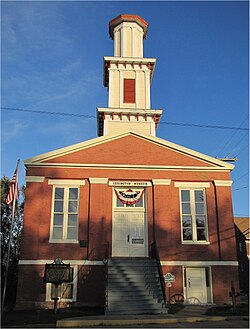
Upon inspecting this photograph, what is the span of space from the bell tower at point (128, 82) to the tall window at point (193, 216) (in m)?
5.82

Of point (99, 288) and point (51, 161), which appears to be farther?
point (51, 161)

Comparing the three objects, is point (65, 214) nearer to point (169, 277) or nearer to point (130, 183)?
point (130, 183)

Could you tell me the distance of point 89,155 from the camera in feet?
64.4

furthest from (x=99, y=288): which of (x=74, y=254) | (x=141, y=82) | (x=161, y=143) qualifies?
(x=141, y=82)

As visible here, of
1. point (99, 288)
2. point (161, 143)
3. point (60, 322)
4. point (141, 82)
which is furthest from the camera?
point (141, 82)

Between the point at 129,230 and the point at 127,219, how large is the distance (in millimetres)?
542

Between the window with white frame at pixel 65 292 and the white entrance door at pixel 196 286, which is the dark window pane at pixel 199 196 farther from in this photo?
the window with white frame at pixel 65 292

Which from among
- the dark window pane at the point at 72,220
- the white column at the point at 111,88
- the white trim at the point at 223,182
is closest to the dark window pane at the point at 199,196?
the white trim at the point at 223,182

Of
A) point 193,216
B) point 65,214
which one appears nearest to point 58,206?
point 65,214

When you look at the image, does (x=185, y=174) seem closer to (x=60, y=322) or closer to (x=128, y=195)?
(x=128, y=195)

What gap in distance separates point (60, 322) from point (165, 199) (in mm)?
8683

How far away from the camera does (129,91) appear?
25578 millimetres

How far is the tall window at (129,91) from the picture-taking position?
25.3 meters

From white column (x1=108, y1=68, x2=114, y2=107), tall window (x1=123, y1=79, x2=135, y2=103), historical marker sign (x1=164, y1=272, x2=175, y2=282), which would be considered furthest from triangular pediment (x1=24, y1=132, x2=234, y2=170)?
tall window (x1=123, y1=79, x2=135, y2=103)
